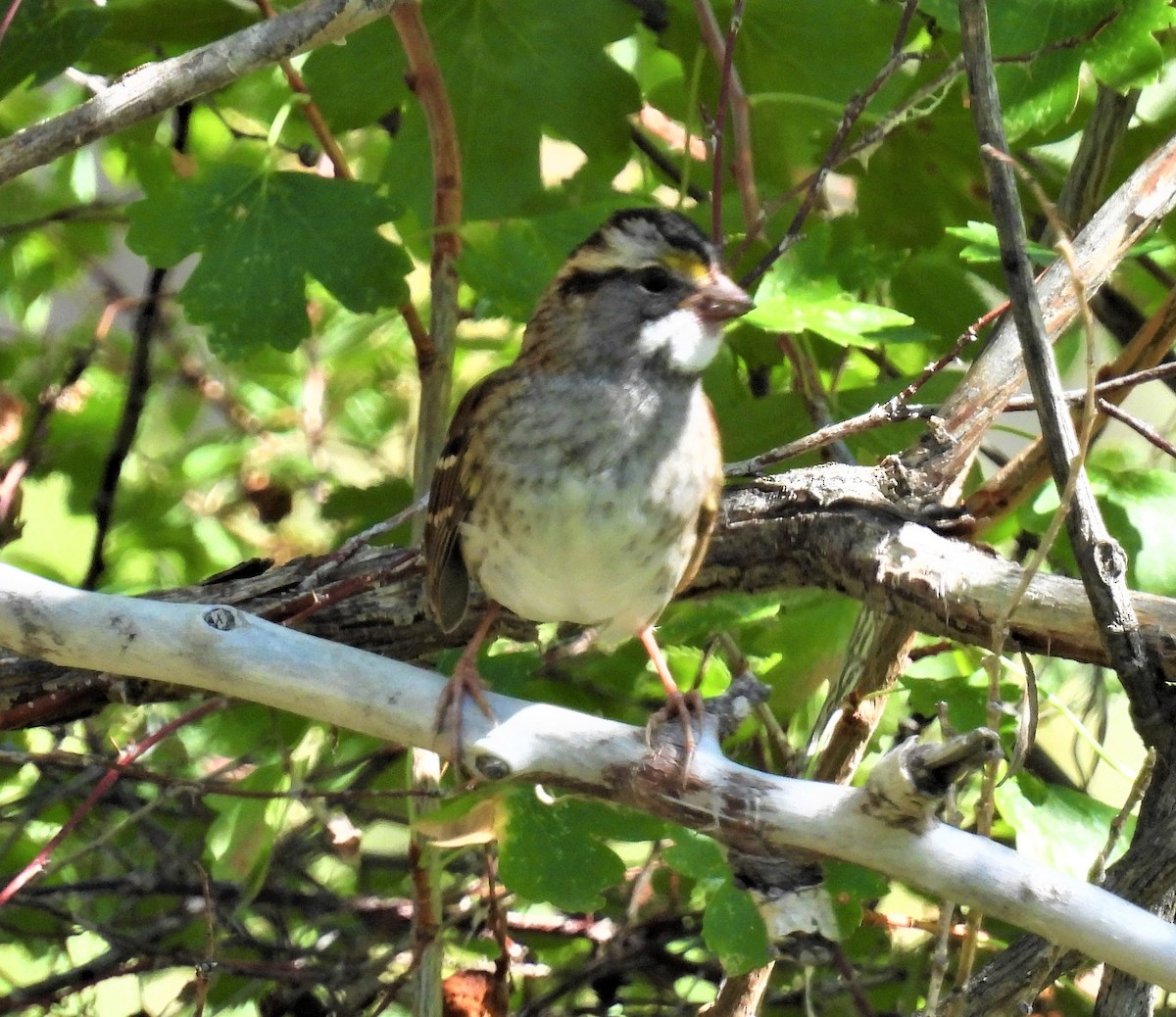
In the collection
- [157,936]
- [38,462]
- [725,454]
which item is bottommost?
[157,936]

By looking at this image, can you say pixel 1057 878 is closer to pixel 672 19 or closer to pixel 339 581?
pixel 339 581

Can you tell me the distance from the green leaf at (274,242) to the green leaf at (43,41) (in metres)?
0.25

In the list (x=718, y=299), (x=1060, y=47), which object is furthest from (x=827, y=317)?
(x=1060, y=47)

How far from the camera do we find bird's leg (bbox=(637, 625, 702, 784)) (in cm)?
171

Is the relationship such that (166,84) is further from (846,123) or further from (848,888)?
(848,888)

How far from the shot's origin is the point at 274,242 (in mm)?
2303

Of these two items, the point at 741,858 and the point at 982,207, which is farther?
the point at 982,207

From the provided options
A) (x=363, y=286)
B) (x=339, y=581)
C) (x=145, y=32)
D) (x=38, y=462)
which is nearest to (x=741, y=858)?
(x=339, y=581)

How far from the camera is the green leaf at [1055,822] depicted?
2125 mm

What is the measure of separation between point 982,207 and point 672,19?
26.6 inches

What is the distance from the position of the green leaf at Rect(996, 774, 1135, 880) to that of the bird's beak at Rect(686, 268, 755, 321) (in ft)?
2.61

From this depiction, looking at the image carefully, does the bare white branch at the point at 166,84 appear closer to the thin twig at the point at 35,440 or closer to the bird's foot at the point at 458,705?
the bird's foot at the point at 458,705

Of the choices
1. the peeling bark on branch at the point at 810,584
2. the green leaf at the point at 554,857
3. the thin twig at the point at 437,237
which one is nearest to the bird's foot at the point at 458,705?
the green leaf at the point at 554,857

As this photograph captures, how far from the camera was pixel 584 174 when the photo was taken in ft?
9.37
